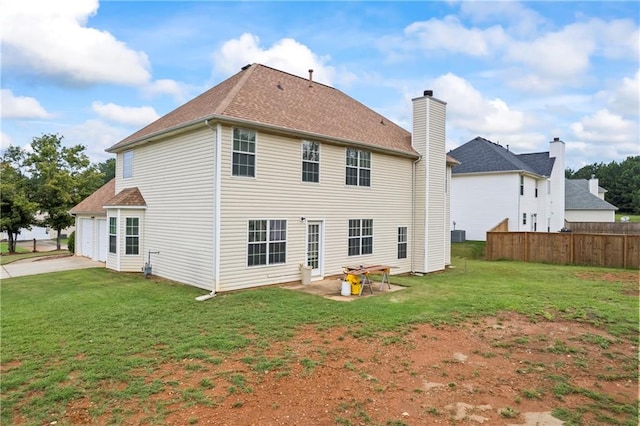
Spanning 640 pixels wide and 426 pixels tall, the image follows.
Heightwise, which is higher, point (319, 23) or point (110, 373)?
point (319, 23)

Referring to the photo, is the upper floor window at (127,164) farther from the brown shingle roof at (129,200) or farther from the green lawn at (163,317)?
the green lawn at (163,317)

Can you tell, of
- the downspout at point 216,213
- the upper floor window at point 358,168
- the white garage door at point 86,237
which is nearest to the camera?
the downspout at point 216,213

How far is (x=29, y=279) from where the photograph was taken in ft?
44.5

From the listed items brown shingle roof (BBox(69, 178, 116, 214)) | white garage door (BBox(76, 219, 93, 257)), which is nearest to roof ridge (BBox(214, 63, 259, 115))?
brown shingle roof (BBox(69, 178, 116, 214))

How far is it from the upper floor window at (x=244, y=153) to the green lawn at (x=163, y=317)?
3.64m

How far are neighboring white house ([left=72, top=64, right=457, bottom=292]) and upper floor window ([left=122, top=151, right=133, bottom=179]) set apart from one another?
0.28 ft

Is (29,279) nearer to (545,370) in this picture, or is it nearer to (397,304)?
(397,304)

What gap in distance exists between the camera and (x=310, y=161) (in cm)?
1346

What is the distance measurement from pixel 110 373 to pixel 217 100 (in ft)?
30.9

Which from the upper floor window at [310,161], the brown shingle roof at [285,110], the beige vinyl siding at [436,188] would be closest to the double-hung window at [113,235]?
the brown shingle roof at [285,110]

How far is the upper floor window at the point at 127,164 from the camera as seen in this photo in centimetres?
1612

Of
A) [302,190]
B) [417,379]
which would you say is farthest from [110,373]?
[302,190]

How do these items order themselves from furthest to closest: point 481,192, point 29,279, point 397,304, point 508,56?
point 481,192
point 508,56
point 29,279
point 397,304

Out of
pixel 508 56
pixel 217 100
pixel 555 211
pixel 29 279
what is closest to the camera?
pixel 217 100
